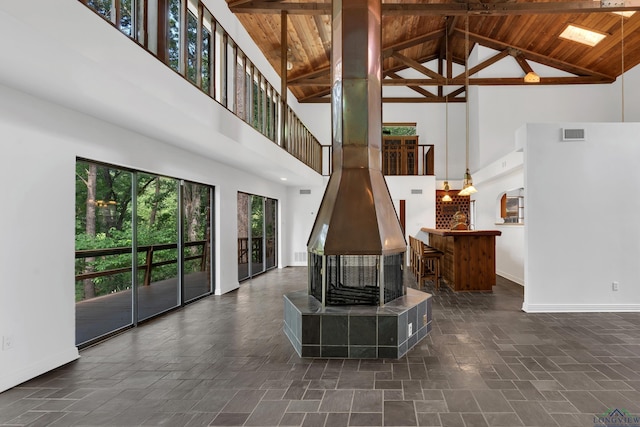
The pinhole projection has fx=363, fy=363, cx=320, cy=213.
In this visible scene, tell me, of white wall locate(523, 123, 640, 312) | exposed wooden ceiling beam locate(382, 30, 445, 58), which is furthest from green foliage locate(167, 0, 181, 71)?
exposed wooden ceiling beam locate(382, 30, 445, 58)

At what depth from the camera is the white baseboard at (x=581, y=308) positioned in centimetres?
501

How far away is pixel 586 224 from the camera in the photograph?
16.6 feet

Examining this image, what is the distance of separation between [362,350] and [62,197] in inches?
124

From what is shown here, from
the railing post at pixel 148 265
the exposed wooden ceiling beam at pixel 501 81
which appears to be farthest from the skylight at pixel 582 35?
the railing post at pixel 148 265

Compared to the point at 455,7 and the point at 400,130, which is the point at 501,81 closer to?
the point at 400,130

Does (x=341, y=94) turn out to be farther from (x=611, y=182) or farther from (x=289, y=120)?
(x=611, y=182)

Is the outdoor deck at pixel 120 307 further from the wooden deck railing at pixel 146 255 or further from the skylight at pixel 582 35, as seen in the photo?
the skylight at pixel 582 35

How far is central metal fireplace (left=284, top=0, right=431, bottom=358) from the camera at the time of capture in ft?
11.4

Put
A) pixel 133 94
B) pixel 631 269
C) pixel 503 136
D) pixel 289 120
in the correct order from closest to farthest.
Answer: pixel 133 94 → pixel 631 269 → pixel 289 120 → pixel 503 136

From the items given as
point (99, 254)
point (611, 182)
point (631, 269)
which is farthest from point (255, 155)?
point (631, 269)

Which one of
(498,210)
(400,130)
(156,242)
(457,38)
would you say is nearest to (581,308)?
(498,210)

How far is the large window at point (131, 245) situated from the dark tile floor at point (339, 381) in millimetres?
505

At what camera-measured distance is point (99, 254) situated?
3.99 metres

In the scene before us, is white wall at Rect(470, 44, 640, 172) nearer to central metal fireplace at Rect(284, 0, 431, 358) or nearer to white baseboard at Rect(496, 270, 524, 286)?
white baseboard at Rect(496, 270, 524, 286)
